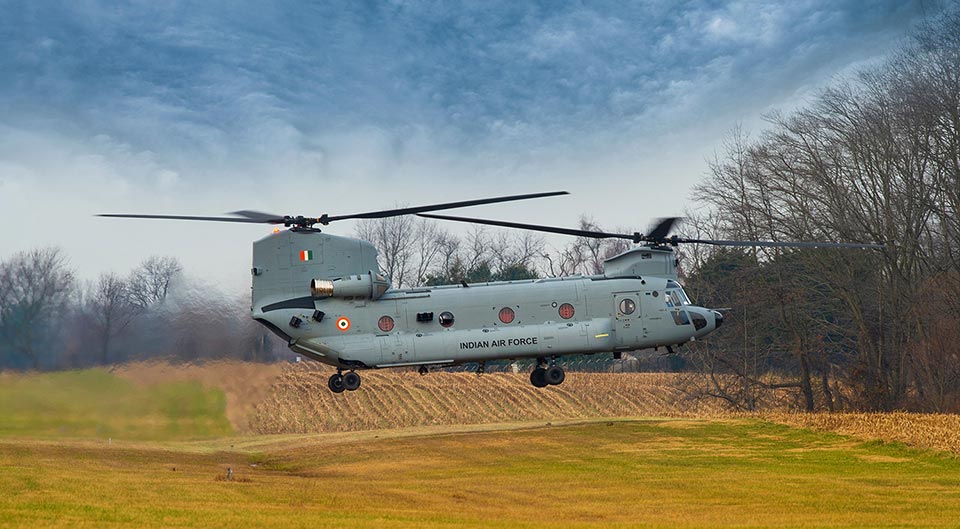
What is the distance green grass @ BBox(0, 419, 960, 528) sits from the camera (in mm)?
22281

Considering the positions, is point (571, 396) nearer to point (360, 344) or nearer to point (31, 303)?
point (360, 344)

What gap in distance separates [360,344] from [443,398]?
33.0 metres

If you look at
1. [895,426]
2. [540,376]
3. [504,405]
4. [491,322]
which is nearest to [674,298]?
[540,376]

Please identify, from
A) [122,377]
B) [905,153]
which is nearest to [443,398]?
[905,153]

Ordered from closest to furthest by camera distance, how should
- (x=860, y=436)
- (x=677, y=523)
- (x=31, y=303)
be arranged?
(x=677, y=523)
(x=31, y=303)
(x=860, y=436)

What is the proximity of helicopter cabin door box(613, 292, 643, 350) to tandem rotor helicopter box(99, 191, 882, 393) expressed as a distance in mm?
30

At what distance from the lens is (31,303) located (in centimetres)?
2559

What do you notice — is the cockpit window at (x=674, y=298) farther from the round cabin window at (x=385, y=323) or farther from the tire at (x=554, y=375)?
the round cabin window at (x=385, y=323)

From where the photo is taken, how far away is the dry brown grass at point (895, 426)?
36.0 metres

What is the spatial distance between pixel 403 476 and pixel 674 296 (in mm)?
10946

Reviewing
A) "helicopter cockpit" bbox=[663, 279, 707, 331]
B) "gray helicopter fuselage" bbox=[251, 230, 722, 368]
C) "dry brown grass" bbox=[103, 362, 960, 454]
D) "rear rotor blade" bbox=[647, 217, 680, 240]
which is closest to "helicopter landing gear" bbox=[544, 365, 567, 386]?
"gray helicopter fuselage" bbox=[251, 230, 722, 368]

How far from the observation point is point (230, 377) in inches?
1102

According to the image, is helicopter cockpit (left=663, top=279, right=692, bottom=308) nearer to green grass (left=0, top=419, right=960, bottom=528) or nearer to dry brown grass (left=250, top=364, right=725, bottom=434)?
green grass (left=0, top=419, right=960, bottom=528)

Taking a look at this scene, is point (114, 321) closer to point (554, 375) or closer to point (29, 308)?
point (29, 308)
